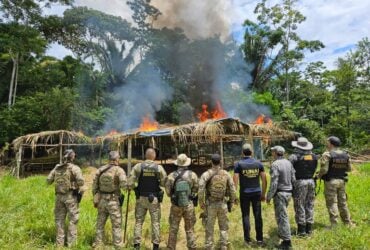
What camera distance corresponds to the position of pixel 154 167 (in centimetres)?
614

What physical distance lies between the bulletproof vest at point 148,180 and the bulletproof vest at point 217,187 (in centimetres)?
94

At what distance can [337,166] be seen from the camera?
673 centimetres

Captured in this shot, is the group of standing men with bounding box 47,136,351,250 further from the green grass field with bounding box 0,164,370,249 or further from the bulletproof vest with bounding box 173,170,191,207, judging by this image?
the green grass field with bounding box 0,164,370,249

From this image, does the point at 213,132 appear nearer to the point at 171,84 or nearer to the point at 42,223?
the point at 42,223

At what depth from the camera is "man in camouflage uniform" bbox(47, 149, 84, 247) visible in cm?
632

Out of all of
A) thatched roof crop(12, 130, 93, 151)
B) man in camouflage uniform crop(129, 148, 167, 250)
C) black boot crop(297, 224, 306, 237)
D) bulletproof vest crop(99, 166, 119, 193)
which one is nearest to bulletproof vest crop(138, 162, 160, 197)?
man in camouflage uniform crop(129, 148, 167, 250)

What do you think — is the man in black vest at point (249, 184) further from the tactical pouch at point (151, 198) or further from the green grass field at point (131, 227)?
the tactical pouch at point (151, 198)

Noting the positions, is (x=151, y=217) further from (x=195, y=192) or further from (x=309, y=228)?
(x=309, y=228)

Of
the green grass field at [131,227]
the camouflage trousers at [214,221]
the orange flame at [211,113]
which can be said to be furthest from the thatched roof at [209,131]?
the orange flame at [211,113]

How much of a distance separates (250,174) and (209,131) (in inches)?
333

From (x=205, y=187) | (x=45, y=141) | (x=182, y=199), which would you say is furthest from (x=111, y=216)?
(x=45, y=141)

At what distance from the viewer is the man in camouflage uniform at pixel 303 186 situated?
257 inches

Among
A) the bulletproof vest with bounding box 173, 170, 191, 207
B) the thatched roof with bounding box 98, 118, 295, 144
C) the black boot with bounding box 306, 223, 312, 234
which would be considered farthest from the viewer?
the thatched roof with bounding box 98, 118, 295, 144

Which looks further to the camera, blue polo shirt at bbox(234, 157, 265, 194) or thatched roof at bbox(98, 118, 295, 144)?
thatched roof at bbox(98, 118, 295, 144)
